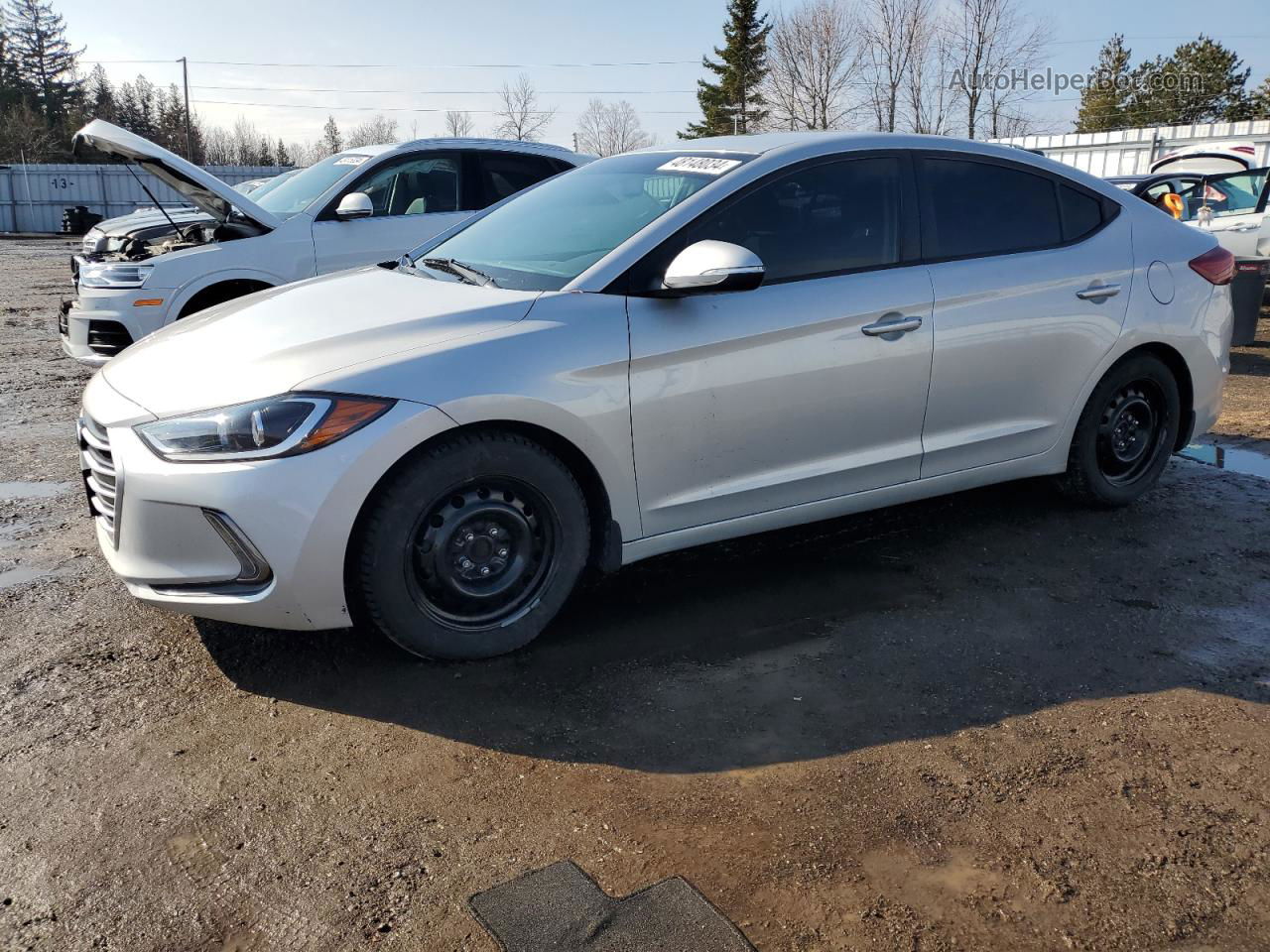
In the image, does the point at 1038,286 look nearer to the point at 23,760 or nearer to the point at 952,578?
the point at 952,578

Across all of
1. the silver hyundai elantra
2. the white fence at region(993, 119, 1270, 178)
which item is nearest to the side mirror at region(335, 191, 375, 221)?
the silver hyundai elantra

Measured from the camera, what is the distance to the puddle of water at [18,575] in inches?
166

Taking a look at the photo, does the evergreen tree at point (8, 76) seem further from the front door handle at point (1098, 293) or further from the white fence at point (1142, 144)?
the front door handle at point (1098, 293)

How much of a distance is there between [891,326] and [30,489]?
4475 millimetres

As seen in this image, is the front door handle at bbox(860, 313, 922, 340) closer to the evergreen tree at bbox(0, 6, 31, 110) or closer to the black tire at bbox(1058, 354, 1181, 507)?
the black tire at bbox(1058, 354, 1181, 507)

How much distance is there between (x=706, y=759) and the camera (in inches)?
116

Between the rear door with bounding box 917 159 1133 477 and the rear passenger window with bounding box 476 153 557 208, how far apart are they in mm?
4482

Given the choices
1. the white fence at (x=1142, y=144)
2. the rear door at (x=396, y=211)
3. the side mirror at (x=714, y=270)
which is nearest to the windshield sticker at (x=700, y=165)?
the side mirror at (x=714, y=270)

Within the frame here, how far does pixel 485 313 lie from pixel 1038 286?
242 centimetres

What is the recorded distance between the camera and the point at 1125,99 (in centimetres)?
6091

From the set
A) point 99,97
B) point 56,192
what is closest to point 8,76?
point 99,97

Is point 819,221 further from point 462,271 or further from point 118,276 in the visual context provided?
point 118,276

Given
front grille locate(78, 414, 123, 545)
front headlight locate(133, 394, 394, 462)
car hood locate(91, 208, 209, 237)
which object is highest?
car hood locate(91, 208, 209, 237)

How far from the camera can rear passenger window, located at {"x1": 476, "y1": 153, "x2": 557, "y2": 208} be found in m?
8.20
